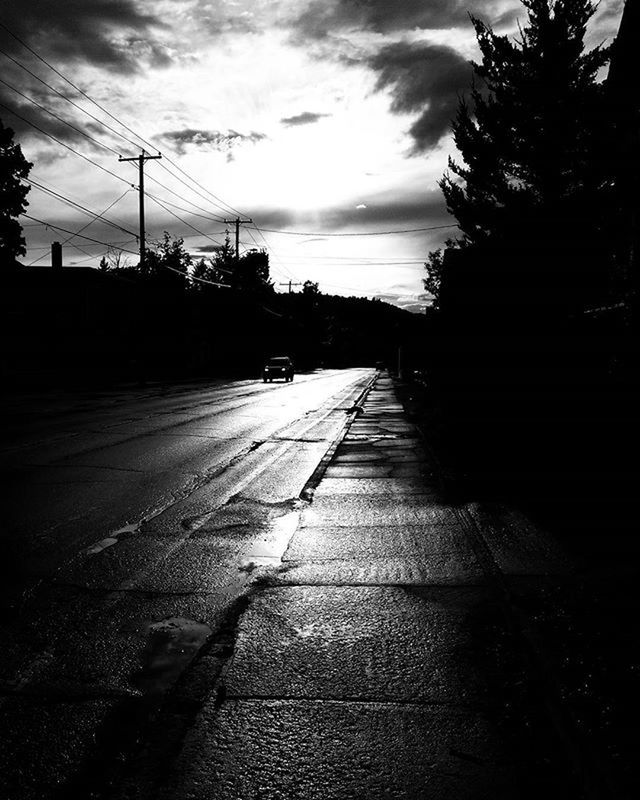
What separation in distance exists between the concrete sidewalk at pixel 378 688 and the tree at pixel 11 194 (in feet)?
139

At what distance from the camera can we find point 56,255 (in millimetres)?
54375

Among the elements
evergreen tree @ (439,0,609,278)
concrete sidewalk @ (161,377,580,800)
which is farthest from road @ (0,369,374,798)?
evergreen tree @ (439,0,609,278)

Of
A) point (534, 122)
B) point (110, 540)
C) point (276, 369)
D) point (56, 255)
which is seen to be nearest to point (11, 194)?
point (56, 255)

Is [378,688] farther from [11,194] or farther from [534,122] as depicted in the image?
[11,194]

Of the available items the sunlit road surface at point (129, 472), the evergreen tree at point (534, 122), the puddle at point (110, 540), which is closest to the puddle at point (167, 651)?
the sunlit road surface at point (129, 472)

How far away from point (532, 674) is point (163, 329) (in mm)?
60599

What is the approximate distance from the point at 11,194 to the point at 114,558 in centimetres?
4286

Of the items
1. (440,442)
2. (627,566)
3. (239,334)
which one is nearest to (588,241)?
(440,442)

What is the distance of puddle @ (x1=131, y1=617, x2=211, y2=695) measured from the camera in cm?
339

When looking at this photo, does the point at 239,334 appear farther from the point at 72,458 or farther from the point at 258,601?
the point at 258,601

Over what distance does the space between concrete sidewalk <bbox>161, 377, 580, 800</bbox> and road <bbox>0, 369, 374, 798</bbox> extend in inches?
18.2

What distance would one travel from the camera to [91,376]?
43250 mm

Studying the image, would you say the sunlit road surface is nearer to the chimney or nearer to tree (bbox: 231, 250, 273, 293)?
the chimney

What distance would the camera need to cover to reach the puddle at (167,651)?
11.1 feet
